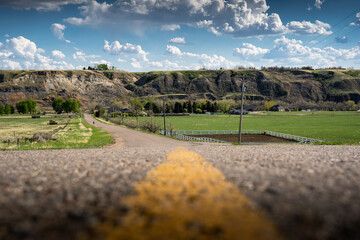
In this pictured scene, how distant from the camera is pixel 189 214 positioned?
4.62 meters

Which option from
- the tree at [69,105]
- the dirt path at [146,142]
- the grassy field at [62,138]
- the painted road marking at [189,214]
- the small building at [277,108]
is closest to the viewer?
the painted road marking at [189,214]

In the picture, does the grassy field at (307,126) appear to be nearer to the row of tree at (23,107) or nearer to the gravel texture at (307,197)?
the gravel texture at (307,197)

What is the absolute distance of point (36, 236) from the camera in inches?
154

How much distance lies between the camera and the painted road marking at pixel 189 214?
13.0ft

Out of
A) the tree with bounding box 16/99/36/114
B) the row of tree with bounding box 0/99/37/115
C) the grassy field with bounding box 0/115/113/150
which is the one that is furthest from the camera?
the row of tree with bounding box 0/99/37/115

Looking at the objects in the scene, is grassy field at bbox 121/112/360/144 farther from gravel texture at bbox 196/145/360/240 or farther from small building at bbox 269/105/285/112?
small building at bbox 269/105/285/112

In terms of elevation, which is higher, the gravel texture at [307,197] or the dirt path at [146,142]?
the gravel texture at [307,197]

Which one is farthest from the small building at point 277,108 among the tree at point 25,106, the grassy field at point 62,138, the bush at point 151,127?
the tree at point 25,106

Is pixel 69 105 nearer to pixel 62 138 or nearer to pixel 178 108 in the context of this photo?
pixel 178 108

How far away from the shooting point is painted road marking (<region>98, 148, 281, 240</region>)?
395 centimetres

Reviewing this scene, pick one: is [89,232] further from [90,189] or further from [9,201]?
[9,201]

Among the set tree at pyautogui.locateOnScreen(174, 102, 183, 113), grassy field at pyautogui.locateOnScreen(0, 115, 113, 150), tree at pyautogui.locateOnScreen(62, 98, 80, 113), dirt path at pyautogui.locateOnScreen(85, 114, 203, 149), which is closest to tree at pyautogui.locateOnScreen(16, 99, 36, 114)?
tree at pyautogui.locateOnScreen(62, 98, 80, 113)

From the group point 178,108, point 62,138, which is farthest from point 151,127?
point 178,108

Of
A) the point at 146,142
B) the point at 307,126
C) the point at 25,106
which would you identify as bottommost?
the point at 307,126
